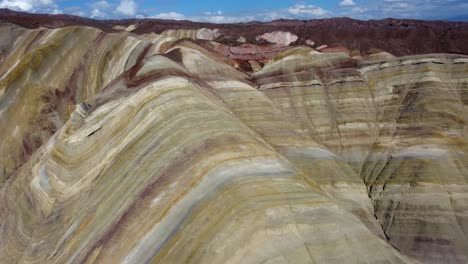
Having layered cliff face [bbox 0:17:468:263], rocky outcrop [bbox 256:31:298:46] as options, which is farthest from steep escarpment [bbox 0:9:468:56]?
A: layered cliff face [bbox 0:17:468:263]

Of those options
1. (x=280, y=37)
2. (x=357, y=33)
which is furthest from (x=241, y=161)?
(x=357, y=33)

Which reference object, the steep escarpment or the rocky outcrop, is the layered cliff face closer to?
the steep escarpment

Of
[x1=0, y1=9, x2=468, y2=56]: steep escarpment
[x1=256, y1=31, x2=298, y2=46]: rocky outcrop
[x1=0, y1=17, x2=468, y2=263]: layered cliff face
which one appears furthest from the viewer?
[x1=256, y1=31, x2=298, y2=46]: rocky outcrop

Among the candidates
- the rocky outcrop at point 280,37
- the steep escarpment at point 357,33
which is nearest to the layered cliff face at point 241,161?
the steep escarpment at point 357,33

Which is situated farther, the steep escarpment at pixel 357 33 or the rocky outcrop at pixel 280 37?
the rocky outcrop at pixel 280 37

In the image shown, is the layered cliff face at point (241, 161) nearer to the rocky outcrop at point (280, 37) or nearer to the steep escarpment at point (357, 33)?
the steep escarpment at point (357, 33)

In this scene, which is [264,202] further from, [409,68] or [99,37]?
[99,37]

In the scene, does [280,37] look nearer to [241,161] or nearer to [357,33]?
[357,33]

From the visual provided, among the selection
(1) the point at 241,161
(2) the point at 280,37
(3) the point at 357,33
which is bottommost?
(1) the point at 241,161
